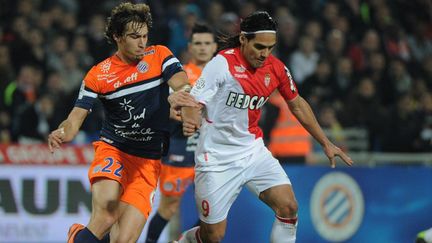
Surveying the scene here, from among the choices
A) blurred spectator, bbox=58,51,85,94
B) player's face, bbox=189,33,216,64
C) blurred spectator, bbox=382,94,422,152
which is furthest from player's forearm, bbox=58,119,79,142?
blurred spectator, bbox=382,94,422,152

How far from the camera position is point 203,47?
905 centimetres

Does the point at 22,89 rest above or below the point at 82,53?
below

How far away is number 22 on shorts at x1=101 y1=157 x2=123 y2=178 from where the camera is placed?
724 cm

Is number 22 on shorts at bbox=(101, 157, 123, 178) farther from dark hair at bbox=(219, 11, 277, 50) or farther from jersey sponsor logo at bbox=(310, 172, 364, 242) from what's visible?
jersey sponsor logo at bbox=(310, 172, 364, 242)

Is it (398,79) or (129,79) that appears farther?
(398,79)

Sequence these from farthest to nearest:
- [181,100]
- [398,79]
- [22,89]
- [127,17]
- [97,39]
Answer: [398,79]
[97,39]
[22,89]
[127,17]
[181,100]

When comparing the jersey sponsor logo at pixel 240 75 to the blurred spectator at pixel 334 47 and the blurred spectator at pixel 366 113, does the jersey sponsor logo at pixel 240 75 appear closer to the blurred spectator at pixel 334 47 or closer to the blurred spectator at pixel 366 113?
the blurred spectator at pixel 366 113

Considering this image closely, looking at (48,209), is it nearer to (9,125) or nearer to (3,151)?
(3,151)

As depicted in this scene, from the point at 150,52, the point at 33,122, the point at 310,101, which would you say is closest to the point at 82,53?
the point at 33,122

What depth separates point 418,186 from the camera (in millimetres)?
11406

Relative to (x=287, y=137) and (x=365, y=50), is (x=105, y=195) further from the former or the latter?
(x=365, y=50)

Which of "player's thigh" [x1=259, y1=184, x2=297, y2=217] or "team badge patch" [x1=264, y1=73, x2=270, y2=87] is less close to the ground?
"team badge patch" [x1=264, y1=73, x2=270, y2=87]

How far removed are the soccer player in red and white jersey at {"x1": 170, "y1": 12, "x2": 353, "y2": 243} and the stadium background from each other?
1.69 ft

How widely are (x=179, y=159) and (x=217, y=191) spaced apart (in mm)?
1716
